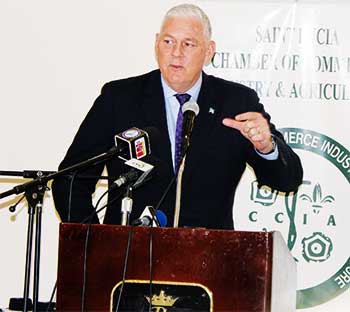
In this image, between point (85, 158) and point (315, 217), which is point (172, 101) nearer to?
point (85, 158)

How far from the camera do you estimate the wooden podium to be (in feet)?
7.18

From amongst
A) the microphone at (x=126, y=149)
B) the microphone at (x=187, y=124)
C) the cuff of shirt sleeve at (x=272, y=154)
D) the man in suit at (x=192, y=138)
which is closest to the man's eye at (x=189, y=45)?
the man in suit at (x=192, y=138)

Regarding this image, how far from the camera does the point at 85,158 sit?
321 centimetres

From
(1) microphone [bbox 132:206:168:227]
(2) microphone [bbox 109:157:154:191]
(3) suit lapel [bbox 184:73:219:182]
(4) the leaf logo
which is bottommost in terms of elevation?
(1) microphone [bbox 132:206:168:227]

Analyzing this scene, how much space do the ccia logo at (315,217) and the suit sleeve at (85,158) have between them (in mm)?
1153

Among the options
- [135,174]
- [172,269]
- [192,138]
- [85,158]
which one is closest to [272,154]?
[192,138]

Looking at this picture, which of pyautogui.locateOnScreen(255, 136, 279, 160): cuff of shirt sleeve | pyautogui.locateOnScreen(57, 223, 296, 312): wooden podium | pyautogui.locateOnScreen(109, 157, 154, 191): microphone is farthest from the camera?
pyautogui.locateOnScreen(255, 136, 279, 160): cuff of shirt sleeve

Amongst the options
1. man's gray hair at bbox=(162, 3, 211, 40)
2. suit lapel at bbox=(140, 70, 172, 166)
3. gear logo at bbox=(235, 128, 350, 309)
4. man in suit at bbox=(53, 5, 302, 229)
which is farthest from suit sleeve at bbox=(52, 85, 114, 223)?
gear logo at bbox=(235, 128, 350, 309)

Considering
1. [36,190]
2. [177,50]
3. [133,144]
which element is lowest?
[36,190]

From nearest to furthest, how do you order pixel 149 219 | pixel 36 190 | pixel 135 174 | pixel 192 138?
pixel 135 174 < pixel 149 219 < pixel 36 190 < pixel 192 138

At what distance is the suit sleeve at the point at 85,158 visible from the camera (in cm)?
315

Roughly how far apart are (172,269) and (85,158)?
3.59ft

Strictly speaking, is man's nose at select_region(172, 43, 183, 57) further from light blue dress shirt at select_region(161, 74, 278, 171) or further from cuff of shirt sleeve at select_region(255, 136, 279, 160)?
cuff of shirt sleeve at select_region(255, 136, 279, 160)

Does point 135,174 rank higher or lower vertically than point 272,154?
lower
